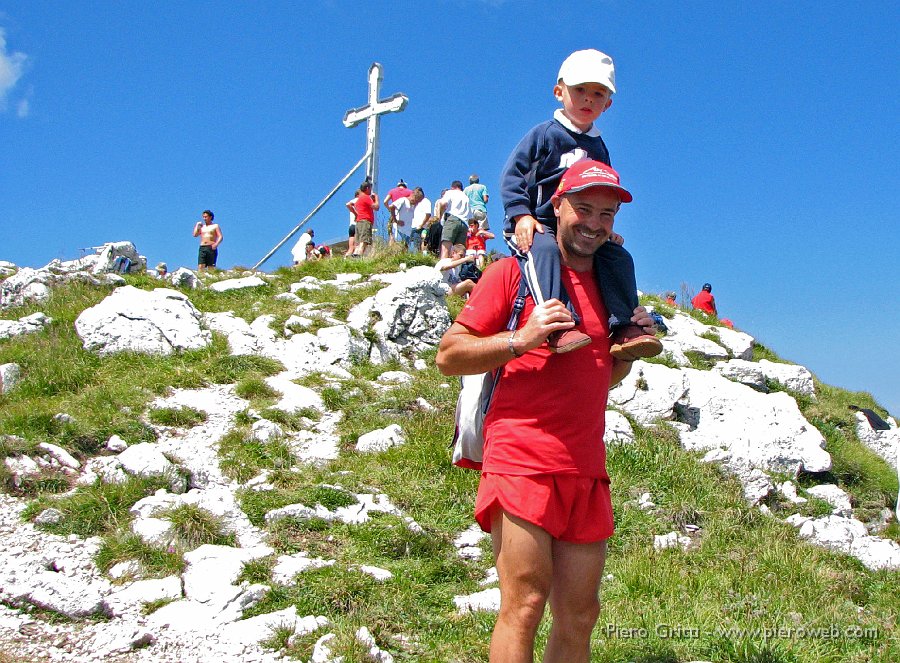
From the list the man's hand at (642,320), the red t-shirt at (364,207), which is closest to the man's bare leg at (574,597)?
the man's hand at (642,320)

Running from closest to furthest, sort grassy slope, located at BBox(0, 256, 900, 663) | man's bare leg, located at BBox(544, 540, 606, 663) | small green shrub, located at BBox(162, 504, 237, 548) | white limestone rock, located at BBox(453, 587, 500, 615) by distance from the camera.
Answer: man's bare leg, located at BBox(544, 540, 606, 663) < grassy slope, located at BBox(0, 256, 900, 663) < white limestone rock, located at BBox(453, 587, 500, 615) < small green shrub, located at BBox(162, 504, 237, 548)

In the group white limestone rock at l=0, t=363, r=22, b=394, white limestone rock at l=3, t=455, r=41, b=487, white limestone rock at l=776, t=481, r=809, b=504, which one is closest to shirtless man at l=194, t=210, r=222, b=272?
white limestone rock at l=0, t=363, r=22, b=394

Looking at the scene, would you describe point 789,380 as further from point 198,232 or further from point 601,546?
point 198,232

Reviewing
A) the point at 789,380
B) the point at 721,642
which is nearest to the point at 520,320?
the point at 721,642

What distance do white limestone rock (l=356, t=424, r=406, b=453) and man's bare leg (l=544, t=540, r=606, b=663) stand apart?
189 inches

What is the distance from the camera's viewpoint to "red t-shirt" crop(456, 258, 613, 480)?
2.95 metres

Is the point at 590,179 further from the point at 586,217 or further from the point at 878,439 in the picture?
the point at 878,439

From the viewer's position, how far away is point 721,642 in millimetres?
4266

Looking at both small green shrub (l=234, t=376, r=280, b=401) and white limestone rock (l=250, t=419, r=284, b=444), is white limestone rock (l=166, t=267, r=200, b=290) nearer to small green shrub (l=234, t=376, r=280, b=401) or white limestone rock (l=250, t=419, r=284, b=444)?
small green shrub (l=234, t=376, r=280, b=401)

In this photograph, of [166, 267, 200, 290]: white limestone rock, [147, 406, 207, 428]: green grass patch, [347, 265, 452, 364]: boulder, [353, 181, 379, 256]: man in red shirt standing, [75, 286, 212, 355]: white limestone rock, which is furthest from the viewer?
[353, 181, 379, 256]: man in red shirt standing

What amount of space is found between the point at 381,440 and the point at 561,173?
4.62 metres

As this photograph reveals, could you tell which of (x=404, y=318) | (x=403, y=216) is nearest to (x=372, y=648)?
(x=404, y=318)

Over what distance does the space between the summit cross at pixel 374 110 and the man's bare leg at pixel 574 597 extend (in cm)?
1624

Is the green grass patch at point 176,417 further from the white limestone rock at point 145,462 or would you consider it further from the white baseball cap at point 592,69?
the white baseball cap at point 592,69
